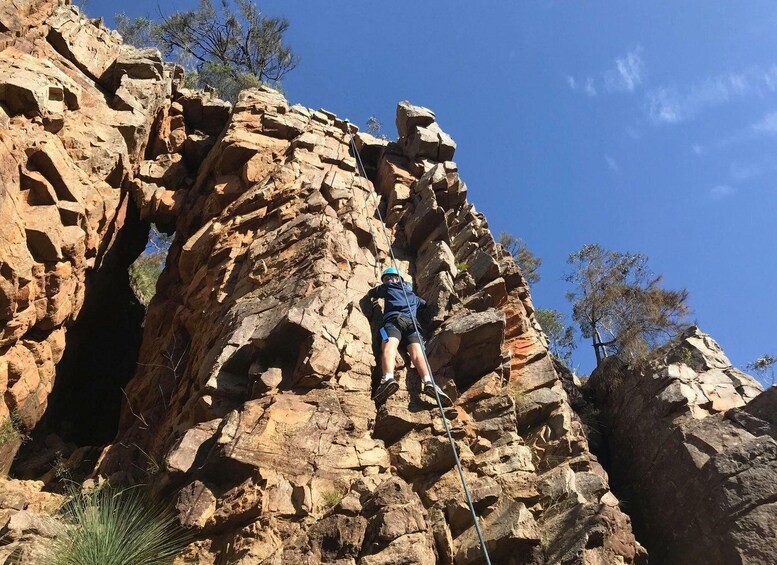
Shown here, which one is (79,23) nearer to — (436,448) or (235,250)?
(235,250)

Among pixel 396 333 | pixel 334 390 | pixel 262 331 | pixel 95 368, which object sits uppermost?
pixel 95 368

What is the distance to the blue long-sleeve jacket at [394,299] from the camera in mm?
9594

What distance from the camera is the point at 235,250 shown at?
12.3m

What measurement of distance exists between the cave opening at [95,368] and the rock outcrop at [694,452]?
967 centimetres

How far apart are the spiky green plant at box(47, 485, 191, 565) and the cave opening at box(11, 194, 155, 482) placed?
13.2ft

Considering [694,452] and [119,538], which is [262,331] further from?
[694,452]

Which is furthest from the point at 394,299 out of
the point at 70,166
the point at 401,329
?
the point at 70,166

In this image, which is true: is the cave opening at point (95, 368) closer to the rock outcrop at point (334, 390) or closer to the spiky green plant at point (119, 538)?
the rock outcrop at point (334, 390)

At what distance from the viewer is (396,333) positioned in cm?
934

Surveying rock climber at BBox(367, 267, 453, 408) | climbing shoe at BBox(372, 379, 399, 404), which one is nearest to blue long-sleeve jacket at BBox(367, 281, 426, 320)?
rock climber at BBox(367, 267, 453, 408)

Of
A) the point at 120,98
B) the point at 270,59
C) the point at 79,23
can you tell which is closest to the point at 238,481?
the point at 120,98

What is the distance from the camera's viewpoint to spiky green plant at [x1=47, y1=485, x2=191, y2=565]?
5949 millimetres

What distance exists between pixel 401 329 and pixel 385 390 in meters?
1.30

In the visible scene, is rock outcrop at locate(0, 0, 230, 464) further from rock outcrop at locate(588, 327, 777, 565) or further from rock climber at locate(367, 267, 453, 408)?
rock outcrop at locate(588, 327, 777, 565)
